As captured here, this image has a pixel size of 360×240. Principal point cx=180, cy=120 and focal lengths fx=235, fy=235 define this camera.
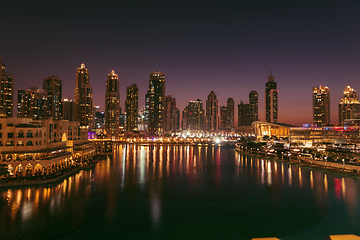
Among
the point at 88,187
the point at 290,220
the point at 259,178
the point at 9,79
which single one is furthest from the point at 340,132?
the point at 9,79

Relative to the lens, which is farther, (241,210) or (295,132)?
(295,132)

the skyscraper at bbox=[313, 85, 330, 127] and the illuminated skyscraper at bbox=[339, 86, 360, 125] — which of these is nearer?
the illuminated skyscraper at bbox=[339, 86, 360, 125]

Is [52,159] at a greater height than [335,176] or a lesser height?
greater

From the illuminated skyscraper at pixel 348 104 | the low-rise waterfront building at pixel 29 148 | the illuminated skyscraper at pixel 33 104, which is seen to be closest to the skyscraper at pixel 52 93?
the illuminated skyscraper at pixel 33 104

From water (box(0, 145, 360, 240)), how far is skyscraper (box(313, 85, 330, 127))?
175183mm

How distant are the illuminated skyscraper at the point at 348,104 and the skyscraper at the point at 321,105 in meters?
23.7

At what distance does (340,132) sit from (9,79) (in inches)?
6135

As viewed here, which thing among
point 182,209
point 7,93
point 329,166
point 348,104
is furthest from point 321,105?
point 7,93

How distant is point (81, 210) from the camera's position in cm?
2511

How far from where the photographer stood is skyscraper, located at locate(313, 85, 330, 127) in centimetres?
19275

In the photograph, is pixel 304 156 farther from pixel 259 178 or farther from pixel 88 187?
pixel 88 187

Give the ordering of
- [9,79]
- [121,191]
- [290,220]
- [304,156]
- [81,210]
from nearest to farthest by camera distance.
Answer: [290,220] < [81,210] < [121,191] < [304,156] < [9,79]

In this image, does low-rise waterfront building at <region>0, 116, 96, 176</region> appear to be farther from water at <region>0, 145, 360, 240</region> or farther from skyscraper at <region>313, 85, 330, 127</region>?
skyscraper at <region>313, 85, 330, 127</region>

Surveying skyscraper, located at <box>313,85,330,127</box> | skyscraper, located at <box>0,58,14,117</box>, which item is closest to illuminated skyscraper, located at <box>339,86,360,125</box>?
skyscraper, located at <box>313,85,330,127</box>
